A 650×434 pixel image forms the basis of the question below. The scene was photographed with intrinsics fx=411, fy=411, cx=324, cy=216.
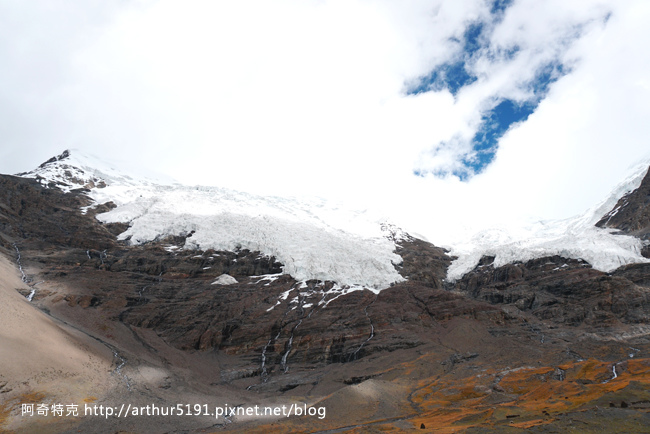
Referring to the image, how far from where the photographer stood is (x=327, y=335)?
359ft

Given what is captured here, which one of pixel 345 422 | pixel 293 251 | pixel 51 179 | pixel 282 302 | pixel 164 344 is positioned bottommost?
pixel 345 422

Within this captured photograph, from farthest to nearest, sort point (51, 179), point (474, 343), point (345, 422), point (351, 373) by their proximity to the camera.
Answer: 1. point (51, 179)
2. point (474, 343)
3. point (351, 373)
4. point (345, 422)

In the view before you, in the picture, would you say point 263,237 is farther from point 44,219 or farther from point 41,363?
point 41,363

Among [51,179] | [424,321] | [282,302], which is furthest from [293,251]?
[51,179]

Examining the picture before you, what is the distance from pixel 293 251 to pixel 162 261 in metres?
45.4

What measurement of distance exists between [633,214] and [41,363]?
188 meters

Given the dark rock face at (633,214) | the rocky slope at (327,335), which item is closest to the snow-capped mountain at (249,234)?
the rocky slope at (327,335)

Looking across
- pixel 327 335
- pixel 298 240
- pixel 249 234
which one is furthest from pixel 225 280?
pixel 327 335

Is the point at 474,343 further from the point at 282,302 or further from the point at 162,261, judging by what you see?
the point at 162,261

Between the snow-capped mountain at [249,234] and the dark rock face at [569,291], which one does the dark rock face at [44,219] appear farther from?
the dark rock face at [569,291]

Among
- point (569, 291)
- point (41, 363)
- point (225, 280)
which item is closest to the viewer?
point (41, 363)

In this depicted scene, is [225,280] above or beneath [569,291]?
above

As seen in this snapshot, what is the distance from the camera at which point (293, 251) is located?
15275cm

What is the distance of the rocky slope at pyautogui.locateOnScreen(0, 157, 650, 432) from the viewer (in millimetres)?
62812
